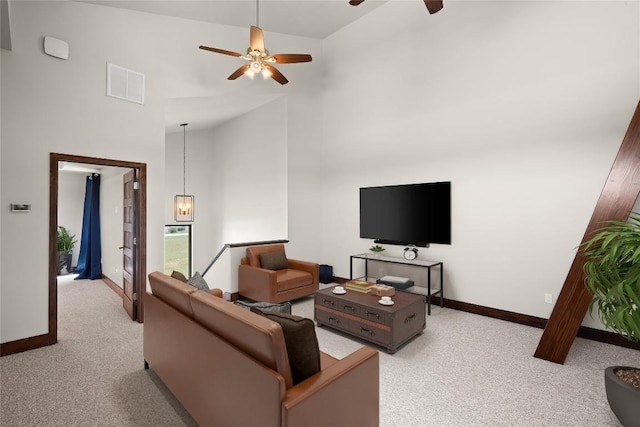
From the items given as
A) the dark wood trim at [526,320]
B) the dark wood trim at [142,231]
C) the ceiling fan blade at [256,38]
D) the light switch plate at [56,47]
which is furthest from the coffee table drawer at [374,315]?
the light switch plate at [56,47]

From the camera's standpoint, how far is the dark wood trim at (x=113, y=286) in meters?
5.17

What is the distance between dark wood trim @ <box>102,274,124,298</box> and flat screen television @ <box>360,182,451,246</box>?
424 cm

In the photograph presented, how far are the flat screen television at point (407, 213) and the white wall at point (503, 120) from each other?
0.14 meters

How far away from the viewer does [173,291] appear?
2258 mm

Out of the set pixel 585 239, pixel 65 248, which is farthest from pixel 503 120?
pixel 65 248

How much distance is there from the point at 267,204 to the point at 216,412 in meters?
4.84

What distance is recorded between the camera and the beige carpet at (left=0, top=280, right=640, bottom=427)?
2084mm

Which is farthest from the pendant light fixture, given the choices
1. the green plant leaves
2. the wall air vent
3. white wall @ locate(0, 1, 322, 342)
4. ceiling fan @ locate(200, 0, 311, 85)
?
the green plant leaves

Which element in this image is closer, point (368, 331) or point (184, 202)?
point (368, 331)

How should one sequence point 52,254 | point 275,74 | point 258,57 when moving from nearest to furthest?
point 52,254, point 258,57, point 275,74

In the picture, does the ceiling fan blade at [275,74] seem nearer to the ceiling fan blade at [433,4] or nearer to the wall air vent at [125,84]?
the wall air vent at [125,84]

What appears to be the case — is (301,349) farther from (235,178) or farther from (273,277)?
(235,178)

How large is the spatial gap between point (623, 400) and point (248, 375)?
7.39 ft

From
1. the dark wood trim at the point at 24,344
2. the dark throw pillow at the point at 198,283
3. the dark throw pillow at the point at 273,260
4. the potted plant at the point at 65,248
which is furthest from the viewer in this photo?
the potted plant at the point at 65,248
